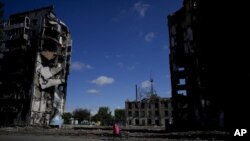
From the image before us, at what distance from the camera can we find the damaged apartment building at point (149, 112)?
83875mm

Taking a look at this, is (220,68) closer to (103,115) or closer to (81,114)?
(81,114)

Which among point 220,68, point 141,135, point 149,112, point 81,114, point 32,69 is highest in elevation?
point 32,69

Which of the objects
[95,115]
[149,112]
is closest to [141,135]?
[149,112]

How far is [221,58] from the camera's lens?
2280 centimetres

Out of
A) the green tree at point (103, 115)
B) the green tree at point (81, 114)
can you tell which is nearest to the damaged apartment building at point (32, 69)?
the green tree at point (81, 114)

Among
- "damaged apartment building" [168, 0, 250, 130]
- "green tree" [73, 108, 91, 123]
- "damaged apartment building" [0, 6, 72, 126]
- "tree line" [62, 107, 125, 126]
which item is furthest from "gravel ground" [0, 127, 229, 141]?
"green tree" [73, 108, 91, 123]

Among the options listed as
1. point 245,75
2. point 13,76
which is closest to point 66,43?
point 13,76

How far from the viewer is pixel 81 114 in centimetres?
12712

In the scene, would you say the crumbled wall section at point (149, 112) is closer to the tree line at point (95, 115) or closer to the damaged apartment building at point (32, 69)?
the damaged apartment building at point (32, 69)

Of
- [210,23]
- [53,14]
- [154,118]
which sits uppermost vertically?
[53,14]

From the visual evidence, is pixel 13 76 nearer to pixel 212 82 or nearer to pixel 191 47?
pixel 191 47

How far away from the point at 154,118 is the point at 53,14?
46774 mm

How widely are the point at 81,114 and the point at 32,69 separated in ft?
231

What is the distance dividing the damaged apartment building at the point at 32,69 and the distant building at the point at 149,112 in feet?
97.5
